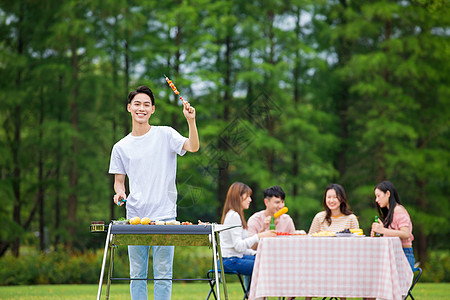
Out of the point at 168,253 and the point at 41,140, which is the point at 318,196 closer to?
the point at 41,140

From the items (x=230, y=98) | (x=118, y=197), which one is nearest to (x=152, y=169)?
(x=118, y=197)

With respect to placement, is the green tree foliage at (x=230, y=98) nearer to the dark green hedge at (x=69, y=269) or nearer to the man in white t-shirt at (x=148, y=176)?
the dark green hedge at (x=69, y=269)

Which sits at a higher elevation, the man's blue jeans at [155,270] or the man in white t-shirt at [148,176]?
the man in white t-shirt at [148,176]

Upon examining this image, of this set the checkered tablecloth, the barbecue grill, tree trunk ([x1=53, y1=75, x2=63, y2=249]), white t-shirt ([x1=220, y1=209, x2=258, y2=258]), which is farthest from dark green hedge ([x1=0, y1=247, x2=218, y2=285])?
the barbecue grill

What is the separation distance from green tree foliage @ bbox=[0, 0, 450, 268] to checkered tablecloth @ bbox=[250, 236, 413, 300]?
996 cm

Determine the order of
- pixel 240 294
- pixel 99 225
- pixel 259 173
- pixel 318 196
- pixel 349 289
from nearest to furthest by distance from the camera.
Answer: pixel 99 225 → pixel 349 289 → pixel 240 294 → pixel 259 173 → pixel 318 196

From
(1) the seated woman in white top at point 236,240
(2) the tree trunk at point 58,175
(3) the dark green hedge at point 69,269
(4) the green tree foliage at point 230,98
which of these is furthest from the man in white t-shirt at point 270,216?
(2) the tree trunk at point 58,175

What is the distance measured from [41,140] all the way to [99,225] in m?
12.1

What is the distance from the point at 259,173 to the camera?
1588cm

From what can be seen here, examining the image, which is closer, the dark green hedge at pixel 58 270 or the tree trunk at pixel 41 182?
the dark green hedge at pixel 58 270

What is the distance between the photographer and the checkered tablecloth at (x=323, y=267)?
4988 mm

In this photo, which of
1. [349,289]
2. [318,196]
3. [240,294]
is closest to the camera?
[349,289]

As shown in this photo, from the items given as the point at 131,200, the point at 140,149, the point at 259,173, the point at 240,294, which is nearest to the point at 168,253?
the point at 131,200

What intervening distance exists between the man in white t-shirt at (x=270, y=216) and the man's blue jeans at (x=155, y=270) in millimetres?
1838
